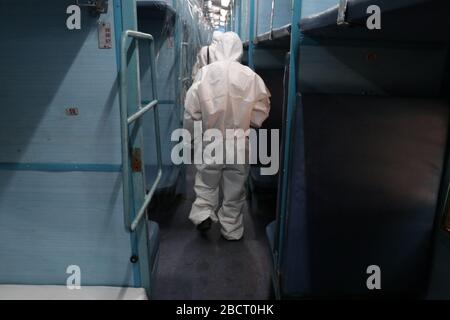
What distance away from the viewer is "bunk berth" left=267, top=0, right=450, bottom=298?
186cm

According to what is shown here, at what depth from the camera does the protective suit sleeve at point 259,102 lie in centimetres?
314

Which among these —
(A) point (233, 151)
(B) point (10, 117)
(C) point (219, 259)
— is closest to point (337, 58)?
(A) point (233, 151)

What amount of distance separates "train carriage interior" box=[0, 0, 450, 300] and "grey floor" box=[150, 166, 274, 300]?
1.57ft

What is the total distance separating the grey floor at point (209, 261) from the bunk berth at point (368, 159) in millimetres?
717

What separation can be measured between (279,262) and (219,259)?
3.02ft

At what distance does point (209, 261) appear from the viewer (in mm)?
2969

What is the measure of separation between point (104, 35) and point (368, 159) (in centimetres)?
148

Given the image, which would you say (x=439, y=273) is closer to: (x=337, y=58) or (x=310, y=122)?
(x=310, y=122)

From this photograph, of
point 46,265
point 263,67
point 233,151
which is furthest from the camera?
point 263,67

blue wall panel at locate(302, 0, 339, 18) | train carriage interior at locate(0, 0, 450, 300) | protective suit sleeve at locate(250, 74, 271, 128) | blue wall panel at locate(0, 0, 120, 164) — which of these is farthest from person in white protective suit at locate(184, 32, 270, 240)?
blue wall panel at locate(0, 0, 120, 164)

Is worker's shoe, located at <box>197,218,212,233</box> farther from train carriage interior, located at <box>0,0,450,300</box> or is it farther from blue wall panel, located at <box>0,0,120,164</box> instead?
blue wall panel, located at <box>0,0,120,164</box>

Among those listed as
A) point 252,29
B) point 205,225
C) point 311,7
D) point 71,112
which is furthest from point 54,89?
point 252,29

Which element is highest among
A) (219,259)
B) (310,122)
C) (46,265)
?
(310,122)

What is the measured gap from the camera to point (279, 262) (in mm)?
2201
